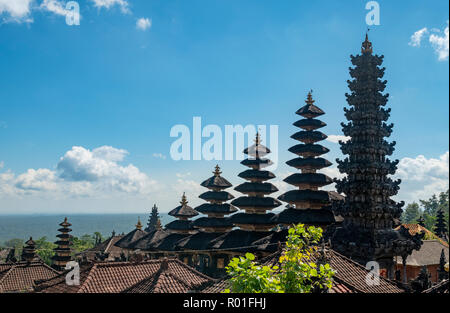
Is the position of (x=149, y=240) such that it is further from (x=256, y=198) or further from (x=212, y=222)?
(x=256, y=198)

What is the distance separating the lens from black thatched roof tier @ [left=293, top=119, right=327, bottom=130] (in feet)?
101

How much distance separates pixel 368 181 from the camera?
76.4 feet

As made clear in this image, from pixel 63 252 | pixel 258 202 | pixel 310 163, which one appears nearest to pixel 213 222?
pixel 258 202

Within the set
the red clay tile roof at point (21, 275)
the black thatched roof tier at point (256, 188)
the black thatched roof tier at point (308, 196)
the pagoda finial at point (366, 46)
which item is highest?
the pagoda finial at point (366, 46)

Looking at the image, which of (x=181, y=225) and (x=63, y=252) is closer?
(x=181, y=225)

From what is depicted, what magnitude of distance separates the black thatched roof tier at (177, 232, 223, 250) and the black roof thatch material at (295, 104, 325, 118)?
1188cm

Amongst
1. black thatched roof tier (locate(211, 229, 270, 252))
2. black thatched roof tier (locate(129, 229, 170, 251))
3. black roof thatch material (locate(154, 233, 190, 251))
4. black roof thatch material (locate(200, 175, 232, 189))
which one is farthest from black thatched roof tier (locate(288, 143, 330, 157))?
black thatched roof tier (locate(129, 229, 170, 251))

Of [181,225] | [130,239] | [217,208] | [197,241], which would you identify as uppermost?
[217,208]

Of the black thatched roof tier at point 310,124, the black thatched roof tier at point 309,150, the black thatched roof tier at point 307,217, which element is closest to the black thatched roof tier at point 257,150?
the black thatched roof tier at point 309,150

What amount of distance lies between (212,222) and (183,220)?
363 cm

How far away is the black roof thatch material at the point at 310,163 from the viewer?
1164 inches

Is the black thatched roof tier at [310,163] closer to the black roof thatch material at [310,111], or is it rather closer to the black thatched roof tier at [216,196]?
the black roof thatch material at [310,111]

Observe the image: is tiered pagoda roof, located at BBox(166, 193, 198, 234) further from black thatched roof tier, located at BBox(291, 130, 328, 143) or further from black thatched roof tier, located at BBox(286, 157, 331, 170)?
black thatched roof tier, located at BBox(291, 130, 328, 143)

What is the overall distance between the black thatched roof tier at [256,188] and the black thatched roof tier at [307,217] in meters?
3.73
